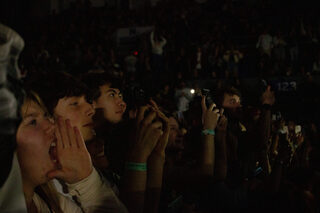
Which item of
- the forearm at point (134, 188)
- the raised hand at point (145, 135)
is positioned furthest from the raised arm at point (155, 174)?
the forearm at point (134, 188)

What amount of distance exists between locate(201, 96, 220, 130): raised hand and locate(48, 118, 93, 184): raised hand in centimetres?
128

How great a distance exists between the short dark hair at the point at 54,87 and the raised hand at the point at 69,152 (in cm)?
69

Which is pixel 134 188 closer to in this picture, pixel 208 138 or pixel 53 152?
pixel 53 152

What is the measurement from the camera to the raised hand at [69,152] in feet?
4.08

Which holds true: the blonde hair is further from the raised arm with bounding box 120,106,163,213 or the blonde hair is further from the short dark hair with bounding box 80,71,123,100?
the short dark hair with bounding box 80,71,123,100

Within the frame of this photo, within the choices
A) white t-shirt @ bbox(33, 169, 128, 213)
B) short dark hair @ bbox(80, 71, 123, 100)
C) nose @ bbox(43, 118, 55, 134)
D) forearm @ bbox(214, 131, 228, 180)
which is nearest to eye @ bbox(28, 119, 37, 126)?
nose @ bbox(43, 118, 55, 134)

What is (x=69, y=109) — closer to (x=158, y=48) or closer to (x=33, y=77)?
(x=33, y=77)

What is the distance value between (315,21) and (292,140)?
757 cm

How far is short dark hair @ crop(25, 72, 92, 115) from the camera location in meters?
1.98

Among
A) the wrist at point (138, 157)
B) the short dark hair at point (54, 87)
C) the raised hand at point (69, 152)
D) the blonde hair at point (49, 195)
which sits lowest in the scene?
the blonde hair at point (49, 195)

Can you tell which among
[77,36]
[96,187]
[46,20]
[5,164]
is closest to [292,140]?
[96,187]

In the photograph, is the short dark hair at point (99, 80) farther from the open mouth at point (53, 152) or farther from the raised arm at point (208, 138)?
the open mouth at point (53, 152)

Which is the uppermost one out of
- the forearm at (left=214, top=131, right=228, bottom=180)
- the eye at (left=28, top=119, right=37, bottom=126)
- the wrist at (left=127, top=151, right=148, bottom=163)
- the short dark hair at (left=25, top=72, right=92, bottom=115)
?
the short dark hair at (left=25, top=72, right=92, bottom=115)

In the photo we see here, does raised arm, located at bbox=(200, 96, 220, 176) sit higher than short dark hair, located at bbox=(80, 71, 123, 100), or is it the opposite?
short dark hair, located at bbox=(80, 71, 123, 100)
